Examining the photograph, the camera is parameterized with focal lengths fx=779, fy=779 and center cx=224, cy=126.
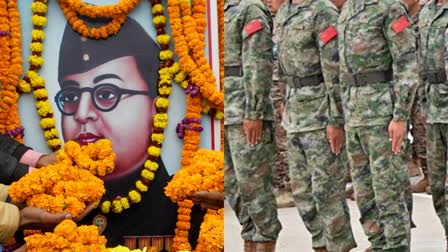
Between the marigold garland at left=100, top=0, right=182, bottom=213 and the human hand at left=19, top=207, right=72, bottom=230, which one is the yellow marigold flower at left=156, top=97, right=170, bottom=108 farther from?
the human hand at left=19, top=207, right=72, bottom=230

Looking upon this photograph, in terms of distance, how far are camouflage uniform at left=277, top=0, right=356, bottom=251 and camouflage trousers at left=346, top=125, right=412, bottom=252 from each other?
0.06 meters

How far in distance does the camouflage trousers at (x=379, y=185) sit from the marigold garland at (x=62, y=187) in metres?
0.83

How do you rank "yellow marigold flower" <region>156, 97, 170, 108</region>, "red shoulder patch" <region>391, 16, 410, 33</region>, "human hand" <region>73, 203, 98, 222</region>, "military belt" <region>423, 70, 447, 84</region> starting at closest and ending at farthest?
"red shoulder patch" <region>391, 16, 410, 33</region> < "human hand" <region>73, 203, 98, 222</region> < "yellow marigold flower" <region>156, 97, 170, 108</region> < "military belt" <region>423, 70, 447, 84</region>

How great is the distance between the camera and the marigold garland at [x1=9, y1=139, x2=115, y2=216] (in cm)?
251

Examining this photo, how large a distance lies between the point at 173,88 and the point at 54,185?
514 millimetres

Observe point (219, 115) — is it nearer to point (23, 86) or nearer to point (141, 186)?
point (141, 186)

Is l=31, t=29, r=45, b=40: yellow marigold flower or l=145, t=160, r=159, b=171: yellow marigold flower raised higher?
l=31, t=29, r=45, b=40: yellow marigold flower

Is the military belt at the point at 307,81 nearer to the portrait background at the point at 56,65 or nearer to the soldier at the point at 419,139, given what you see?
the portrait background at the point at 56,65

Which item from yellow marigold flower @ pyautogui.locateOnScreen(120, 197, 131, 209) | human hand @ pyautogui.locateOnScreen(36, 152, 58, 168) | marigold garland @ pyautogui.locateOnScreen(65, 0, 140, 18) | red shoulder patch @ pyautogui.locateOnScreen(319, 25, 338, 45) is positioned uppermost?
marigold garland @ pyautogui.locateOnScreen(65, 0, 140, 18)

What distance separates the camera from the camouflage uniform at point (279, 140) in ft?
7.82

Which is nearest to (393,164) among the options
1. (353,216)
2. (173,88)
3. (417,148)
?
(353,216)


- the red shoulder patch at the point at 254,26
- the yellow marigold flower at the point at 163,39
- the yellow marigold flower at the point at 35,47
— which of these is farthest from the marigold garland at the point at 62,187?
the red shoulder patch at the point at 254,26

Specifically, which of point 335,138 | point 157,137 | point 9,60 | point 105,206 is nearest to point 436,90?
point 335,138

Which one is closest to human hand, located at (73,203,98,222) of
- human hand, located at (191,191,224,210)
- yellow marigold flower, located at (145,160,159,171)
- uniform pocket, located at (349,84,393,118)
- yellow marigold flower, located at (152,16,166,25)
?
yellow marigold flower, located at (145,160,159,171)
